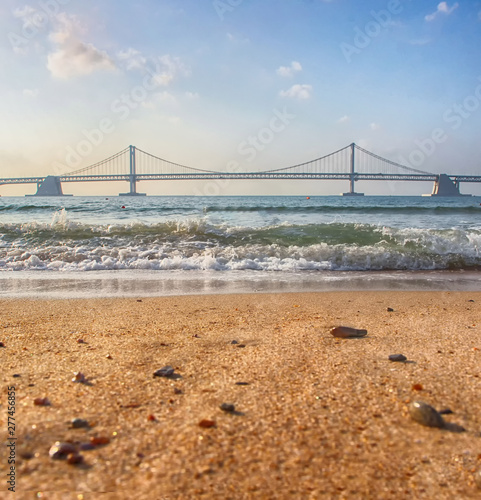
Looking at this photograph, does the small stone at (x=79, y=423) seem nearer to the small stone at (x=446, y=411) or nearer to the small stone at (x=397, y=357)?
the small stone at (x=446, y=411)

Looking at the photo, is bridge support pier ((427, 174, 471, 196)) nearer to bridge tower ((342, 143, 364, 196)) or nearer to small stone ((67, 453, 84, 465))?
bridge tower ((342, 143, 364, 196))

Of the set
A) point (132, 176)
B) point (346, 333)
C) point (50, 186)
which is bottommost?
point (346, 333)

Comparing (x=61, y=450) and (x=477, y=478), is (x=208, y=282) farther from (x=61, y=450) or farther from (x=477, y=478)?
(x=477, y=478)

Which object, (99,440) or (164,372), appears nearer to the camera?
(99,440)

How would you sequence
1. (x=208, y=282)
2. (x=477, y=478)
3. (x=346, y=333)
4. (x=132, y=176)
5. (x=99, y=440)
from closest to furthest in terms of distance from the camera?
(x=477, y=478), (x=99, y=440), (x=346, y=333), (x=208, y=282), (x=132, y=176)

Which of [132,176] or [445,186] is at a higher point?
[132,176]

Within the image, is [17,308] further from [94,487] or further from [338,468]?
[338,468]

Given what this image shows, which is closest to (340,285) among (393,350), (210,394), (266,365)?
(393,350)

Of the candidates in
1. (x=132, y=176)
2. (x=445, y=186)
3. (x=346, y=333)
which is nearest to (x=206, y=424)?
(x=346, y=333)

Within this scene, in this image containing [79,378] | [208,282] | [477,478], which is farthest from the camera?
[208,282]
